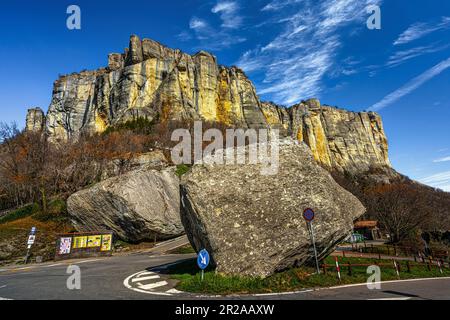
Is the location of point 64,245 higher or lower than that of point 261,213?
lower

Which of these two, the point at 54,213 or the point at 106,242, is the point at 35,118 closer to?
the point at 54,213

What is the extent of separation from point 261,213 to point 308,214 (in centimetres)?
172

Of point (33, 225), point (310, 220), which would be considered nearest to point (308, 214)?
point (310, 220)

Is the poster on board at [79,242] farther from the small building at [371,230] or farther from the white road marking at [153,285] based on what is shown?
the small building at [371,230]

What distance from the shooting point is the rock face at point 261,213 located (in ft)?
A: 30.9

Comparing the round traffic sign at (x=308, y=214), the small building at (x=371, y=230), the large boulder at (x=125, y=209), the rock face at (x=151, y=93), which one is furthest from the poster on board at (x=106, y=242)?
the rock face at (x=151, y=93)

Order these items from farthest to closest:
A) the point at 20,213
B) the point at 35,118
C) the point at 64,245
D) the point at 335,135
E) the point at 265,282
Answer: the point at 335,135
the point at 35,118
the point at 20,213
the point at 64,245
the point at 265,282

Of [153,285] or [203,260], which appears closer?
[203,260]

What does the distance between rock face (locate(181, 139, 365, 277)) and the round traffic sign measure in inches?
14.2

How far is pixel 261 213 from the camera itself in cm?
986

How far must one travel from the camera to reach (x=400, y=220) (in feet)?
101
